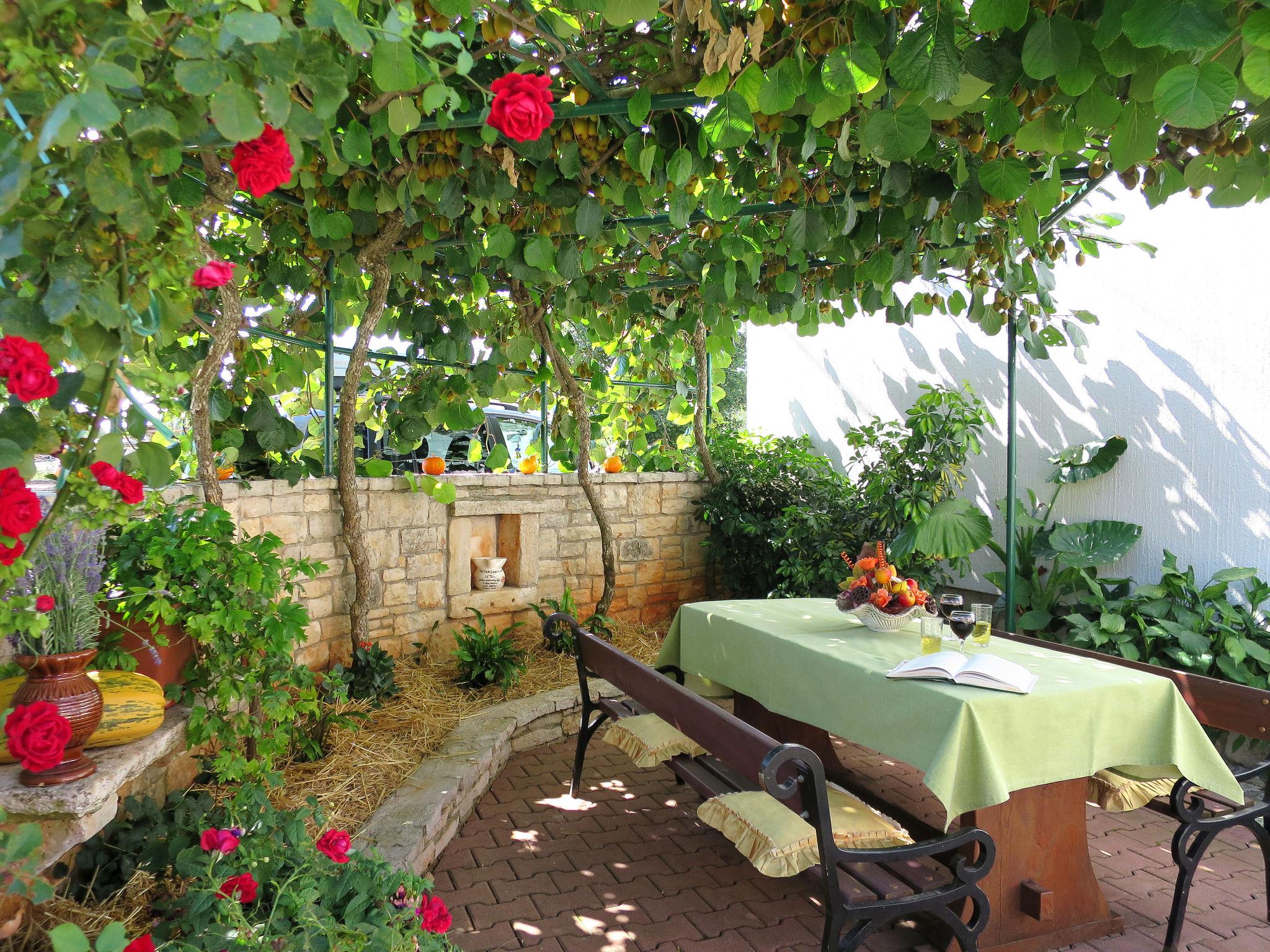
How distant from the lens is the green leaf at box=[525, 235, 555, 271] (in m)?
3.66

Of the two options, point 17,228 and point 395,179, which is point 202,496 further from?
point 17,228

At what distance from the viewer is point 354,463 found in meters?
4.46

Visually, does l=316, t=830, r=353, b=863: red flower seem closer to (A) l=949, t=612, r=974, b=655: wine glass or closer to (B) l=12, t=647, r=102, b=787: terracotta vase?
(B) l=12, t=647, r=102, b=787: terracotta vase

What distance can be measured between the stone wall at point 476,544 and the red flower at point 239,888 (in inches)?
69.3

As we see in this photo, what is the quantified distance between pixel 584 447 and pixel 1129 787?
12.4ft

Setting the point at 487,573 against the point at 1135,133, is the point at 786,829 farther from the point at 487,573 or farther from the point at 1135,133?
the point at 487,573

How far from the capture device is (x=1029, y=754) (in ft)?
8.38

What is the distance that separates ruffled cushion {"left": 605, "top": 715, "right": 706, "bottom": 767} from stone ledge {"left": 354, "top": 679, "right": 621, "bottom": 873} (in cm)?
65

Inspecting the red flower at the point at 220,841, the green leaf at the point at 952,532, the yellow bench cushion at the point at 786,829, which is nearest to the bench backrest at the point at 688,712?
the yellow bench cushion at the point at 786,829

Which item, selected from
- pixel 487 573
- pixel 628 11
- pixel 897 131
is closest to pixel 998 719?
pixel 897 131

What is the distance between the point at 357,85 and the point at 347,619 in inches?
108

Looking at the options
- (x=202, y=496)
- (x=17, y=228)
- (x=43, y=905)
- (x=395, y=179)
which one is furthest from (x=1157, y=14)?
(x=202, y=496)

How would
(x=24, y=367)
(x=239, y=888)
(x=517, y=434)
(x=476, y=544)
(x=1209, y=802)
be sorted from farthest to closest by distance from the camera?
(x=517, y=434)
(x=476, y=544)
(x=1209, y=802)
(x=239, y=888)
(x=24, y=367)

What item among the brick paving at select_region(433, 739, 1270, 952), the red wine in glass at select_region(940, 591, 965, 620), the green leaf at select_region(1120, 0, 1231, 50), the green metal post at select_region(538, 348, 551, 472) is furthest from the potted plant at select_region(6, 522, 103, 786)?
the green metal post at select_region(538, 348, 551, 472)
